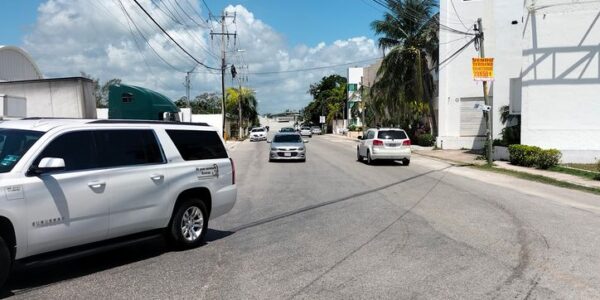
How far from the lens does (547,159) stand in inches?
892

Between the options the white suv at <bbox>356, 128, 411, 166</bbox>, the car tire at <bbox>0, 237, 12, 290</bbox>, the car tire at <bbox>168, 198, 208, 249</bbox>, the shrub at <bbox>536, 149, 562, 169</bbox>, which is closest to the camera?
the car tire at <bbox>0, 237, 12, 290</bbox>

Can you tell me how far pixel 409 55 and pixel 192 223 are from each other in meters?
35.7

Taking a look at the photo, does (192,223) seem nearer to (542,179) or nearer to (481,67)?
(542,179)

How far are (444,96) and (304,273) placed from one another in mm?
34736

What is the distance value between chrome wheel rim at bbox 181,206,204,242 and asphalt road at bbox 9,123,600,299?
232 millimetres

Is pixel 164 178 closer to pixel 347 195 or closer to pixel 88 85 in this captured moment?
pixel 347 195

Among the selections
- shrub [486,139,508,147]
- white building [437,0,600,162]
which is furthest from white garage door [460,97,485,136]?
white building [437,0,600,162]

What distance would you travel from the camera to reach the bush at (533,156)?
74.5 ft

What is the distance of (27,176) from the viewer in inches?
227

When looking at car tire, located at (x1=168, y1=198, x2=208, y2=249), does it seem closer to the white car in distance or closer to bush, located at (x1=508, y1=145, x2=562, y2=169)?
bush, located at (x1=508, y1=145, x2=562, y2=169)

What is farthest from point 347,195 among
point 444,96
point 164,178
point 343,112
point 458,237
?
point 343,112

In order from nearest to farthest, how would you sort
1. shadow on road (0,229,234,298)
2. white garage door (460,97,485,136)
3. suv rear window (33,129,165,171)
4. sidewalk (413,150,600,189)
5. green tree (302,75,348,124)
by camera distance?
shadow on road (0,229,234,298)
suv rear window (33,129,165,171)
sidewalk (413,150,600,189)
white garage door (460,97,485,136)
green tree (302,75,348,124)

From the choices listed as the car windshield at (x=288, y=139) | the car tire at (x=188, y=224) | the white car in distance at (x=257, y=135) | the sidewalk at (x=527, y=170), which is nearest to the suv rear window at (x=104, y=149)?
the car tire at (x=188, y=224)

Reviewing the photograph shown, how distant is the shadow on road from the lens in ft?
20.0
